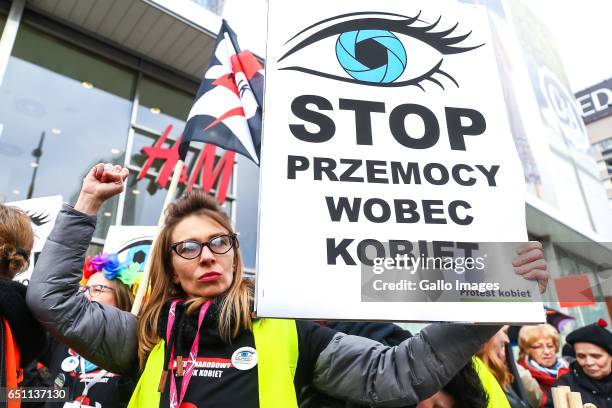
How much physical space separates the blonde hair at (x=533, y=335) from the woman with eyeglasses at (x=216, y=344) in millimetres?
3638

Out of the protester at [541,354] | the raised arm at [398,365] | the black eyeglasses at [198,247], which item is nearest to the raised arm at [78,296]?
the black eyeglasses at [198,247]

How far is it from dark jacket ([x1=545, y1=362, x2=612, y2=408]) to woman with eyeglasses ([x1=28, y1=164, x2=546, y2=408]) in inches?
108

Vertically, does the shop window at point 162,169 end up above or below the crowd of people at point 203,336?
above

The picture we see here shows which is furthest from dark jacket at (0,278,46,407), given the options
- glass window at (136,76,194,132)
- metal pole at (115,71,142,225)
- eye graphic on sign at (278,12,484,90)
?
glass window at (136,76,194,132)

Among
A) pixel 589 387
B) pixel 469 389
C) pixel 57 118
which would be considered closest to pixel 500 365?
pixel 469 389

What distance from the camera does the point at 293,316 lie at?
44.3 inches

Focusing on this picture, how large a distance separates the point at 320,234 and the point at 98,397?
1756 millimetres

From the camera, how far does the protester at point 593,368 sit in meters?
3.49

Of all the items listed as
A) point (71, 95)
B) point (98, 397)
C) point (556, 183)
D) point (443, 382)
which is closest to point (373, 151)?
point (443, 382)

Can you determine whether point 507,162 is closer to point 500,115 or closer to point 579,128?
point 500,115

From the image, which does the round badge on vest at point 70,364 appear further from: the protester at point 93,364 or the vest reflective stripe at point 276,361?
the vest reflective stripe at point 276,361

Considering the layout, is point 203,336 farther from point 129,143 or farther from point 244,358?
point 129,143

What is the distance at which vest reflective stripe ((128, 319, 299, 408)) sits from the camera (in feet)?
4.19

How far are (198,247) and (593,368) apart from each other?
3.47 meters
